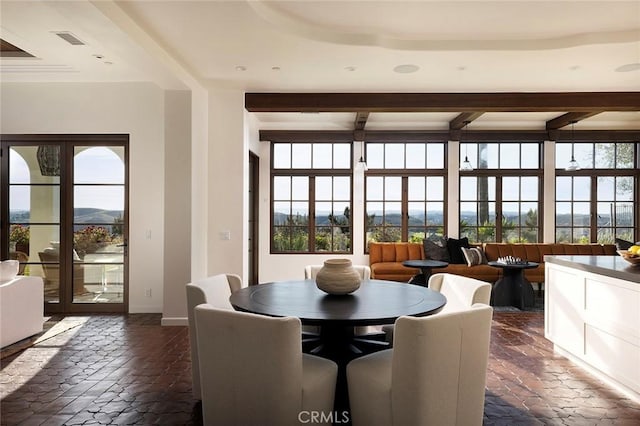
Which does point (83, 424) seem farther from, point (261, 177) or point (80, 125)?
point (261, 177)

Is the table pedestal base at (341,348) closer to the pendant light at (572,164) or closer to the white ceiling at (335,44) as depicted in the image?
the white ceiling at (335,44)

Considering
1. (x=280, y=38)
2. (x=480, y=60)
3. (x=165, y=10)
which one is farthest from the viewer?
(x=480, y=60)

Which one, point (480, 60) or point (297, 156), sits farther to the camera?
point (297, 156)

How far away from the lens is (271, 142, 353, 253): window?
8023 mm

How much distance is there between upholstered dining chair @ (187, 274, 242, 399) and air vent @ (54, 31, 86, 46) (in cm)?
257

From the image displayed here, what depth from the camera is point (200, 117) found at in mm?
5039

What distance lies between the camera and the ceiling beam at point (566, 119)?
262 inches

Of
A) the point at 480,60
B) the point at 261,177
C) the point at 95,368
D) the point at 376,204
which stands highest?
the point at 480,60

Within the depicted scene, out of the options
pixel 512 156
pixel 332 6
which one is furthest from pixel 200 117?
pixel 512 156

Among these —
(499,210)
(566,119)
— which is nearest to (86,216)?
(499,210)

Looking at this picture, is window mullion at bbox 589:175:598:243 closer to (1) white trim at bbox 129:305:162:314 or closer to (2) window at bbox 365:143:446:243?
(2) window at bbox 365:143:446:243

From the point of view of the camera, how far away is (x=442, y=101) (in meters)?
5.43

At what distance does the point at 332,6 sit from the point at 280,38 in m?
0.64

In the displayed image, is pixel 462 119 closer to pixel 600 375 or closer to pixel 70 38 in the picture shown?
pixel 600 375
